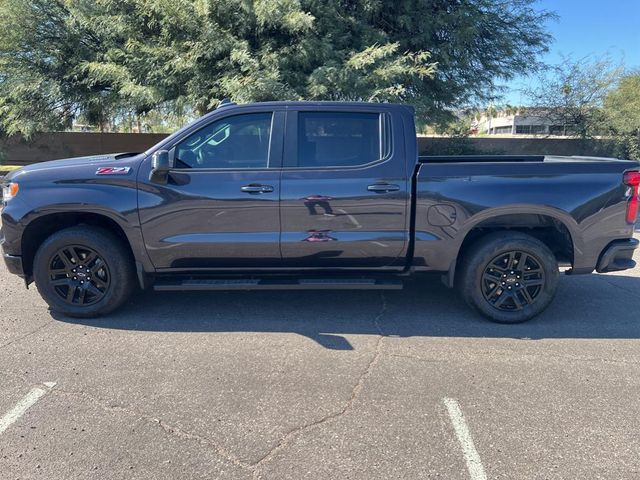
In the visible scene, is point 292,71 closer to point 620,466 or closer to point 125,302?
point 125,302

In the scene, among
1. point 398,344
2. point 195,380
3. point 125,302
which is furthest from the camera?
point 125,302

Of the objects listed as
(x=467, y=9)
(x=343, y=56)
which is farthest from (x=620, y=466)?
(x=467, y=9)

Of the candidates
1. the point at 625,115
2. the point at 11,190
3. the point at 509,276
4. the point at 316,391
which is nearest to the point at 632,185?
the point at 509,276

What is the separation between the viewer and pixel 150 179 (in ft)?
14.0

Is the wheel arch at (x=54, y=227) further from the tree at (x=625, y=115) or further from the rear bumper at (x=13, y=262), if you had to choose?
the tree at (x=625, y=115)

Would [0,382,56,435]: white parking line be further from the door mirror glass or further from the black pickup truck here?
the door mirror glass

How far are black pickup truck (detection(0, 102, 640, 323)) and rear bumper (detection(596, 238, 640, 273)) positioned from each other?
13 mm

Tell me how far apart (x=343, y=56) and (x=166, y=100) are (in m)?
4.27

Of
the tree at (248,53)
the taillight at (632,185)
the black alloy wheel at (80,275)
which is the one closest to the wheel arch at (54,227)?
the black alloy wheel at (80,275)

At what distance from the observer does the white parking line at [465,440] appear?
101 inches

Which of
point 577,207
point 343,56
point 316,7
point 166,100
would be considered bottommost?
point 577,207

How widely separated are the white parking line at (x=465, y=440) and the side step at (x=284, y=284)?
1.42 m

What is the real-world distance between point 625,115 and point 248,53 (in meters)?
11.6

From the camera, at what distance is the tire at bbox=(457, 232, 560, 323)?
447cm
